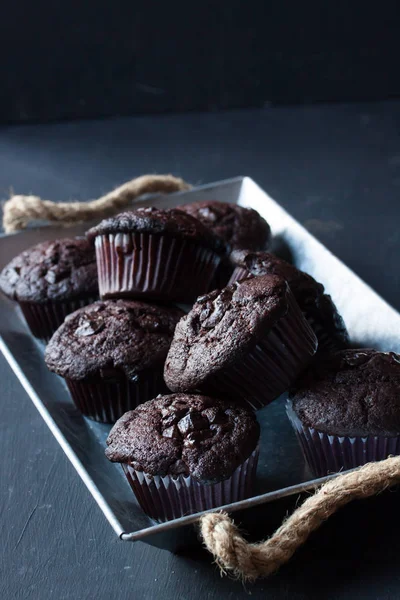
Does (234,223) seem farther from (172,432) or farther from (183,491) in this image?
(183,491)

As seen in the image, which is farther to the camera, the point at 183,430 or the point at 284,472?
the point at 284,472

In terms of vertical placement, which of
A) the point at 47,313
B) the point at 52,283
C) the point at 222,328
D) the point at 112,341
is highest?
the point at 222,328

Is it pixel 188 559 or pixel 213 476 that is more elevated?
pixel 213 476

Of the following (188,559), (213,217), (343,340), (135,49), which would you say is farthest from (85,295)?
(135,49)

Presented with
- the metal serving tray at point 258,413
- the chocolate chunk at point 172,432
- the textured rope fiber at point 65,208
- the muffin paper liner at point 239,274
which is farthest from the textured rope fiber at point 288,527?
the textured rope fiber at point 65,208

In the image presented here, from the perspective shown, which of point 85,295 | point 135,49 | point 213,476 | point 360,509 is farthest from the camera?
point 135,49

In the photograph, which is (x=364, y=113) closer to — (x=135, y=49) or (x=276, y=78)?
(x=276, y=78)

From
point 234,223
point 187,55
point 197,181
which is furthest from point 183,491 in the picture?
point 187,55

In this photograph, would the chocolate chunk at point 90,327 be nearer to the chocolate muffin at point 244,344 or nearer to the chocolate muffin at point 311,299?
the chocolate muffin at point 244,344
